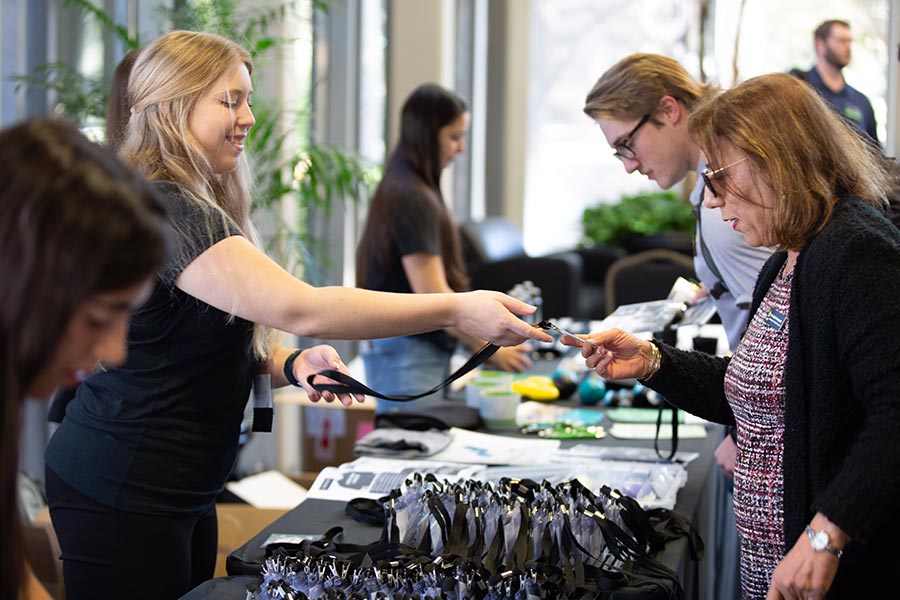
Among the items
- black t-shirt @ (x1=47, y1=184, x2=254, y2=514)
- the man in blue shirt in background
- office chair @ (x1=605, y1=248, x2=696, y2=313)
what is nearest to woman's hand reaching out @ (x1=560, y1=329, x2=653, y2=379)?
black t-shirt @ (x1=47, y1=184, x2=254, y2=514)

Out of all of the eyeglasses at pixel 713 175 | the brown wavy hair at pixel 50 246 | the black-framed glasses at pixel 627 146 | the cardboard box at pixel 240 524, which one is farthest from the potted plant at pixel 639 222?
the brown wavy hair at pixel 50 246

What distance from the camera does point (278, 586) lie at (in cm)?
149

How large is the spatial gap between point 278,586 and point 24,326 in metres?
0.69

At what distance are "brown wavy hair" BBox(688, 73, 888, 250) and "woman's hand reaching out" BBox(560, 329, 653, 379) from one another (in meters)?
0.43

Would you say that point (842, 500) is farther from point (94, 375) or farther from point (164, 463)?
point (94, 375)

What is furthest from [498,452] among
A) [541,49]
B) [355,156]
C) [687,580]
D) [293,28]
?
[541,49]

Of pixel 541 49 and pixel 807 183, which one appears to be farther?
pixel 541 49

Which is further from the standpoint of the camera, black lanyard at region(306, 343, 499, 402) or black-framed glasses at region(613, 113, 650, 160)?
black-framed glasses at region(613, 113, 650, 160)

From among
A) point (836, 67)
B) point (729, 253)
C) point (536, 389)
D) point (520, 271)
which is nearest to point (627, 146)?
point (729, 253)

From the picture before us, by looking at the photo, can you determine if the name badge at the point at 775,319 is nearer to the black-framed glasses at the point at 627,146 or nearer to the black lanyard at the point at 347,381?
the black lanyard at the point at 347,381

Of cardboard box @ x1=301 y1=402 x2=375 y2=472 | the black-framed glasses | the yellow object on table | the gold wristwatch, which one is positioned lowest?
cardboard box @ x1=301 y1=402 x2=375 y2=472

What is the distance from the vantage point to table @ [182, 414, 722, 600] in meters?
1.64

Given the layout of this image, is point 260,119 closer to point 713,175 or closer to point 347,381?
point 347,381

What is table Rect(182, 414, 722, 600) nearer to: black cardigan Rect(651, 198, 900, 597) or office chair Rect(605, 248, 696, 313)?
black cardigan Rect(651, 198, 900, 597)
